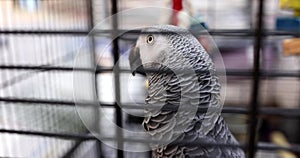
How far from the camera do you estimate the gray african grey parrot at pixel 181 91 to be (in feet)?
1.99

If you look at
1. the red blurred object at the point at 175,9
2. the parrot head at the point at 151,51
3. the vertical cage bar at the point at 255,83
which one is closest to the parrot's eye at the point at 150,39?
the parrot head at the point at 151,51

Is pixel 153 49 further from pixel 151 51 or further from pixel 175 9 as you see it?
pixel 175 9

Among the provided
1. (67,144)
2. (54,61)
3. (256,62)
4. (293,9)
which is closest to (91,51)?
(54,61)

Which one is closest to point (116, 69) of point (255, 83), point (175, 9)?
point (255, 83)

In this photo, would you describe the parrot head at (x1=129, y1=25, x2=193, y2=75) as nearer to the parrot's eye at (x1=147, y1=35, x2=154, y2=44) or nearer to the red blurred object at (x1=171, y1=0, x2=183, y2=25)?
the parrot's eye at (x1=147, y1=35, x2=154, y2=44)

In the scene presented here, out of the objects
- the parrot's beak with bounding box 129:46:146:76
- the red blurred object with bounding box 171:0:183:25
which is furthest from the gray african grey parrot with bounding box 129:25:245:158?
the red blurred object with bounding box 171:0:183:25

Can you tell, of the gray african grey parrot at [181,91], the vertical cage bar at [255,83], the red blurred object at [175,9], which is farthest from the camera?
the red blurred object at [175,9]

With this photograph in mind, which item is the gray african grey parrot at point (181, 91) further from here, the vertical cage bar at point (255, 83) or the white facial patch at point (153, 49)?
the vertical cage bar at point (255, 83)

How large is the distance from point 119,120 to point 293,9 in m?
0.66

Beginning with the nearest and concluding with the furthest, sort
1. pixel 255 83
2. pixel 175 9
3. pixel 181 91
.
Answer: pixel 255 83 < pixel 181 91 < pixel 175 9

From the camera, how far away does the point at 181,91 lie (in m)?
0.61

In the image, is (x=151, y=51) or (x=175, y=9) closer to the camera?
(x=151, y=51)

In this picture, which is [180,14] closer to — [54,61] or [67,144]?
[54,61]

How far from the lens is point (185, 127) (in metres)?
0.63
